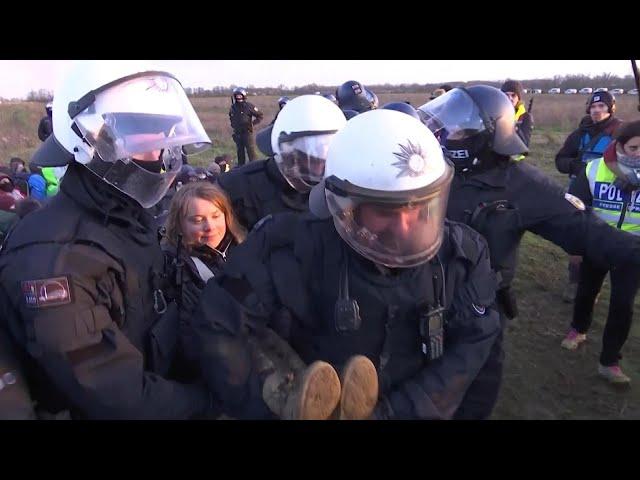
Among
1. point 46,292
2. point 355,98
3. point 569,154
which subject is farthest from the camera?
point 355,98

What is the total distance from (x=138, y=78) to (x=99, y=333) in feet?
3.15

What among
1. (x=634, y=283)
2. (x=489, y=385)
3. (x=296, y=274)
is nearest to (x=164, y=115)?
(x=296, y=274)

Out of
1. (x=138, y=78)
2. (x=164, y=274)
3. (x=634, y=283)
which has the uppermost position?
(x=138, y=78)

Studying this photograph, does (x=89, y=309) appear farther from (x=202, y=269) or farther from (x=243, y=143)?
(x=243, y=143)

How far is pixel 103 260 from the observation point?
1.54 meters

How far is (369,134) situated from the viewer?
163 cm

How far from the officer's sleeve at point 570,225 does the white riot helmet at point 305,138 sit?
127 cm

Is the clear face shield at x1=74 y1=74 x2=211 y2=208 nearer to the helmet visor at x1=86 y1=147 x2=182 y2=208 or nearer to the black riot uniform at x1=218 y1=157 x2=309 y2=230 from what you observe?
the helmet visor at x1=86 y1=147 x2=182 y2=208

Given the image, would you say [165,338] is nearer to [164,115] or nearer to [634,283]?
[164,115]

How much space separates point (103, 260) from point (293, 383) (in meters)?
0.75

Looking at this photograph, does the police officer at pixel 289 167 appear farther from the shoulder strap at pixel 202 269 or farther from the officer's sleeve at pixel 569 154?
the officer's sleeve at pixel 569 154

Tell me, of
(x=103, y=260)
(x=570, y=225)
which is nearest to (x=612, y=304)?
(x=570, y=225)

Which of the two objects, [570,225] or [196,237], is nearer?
[570,225]

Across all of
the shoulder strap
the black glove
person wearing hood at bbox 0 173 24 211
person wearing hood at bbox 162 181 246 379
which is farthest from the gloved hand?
the black glove
